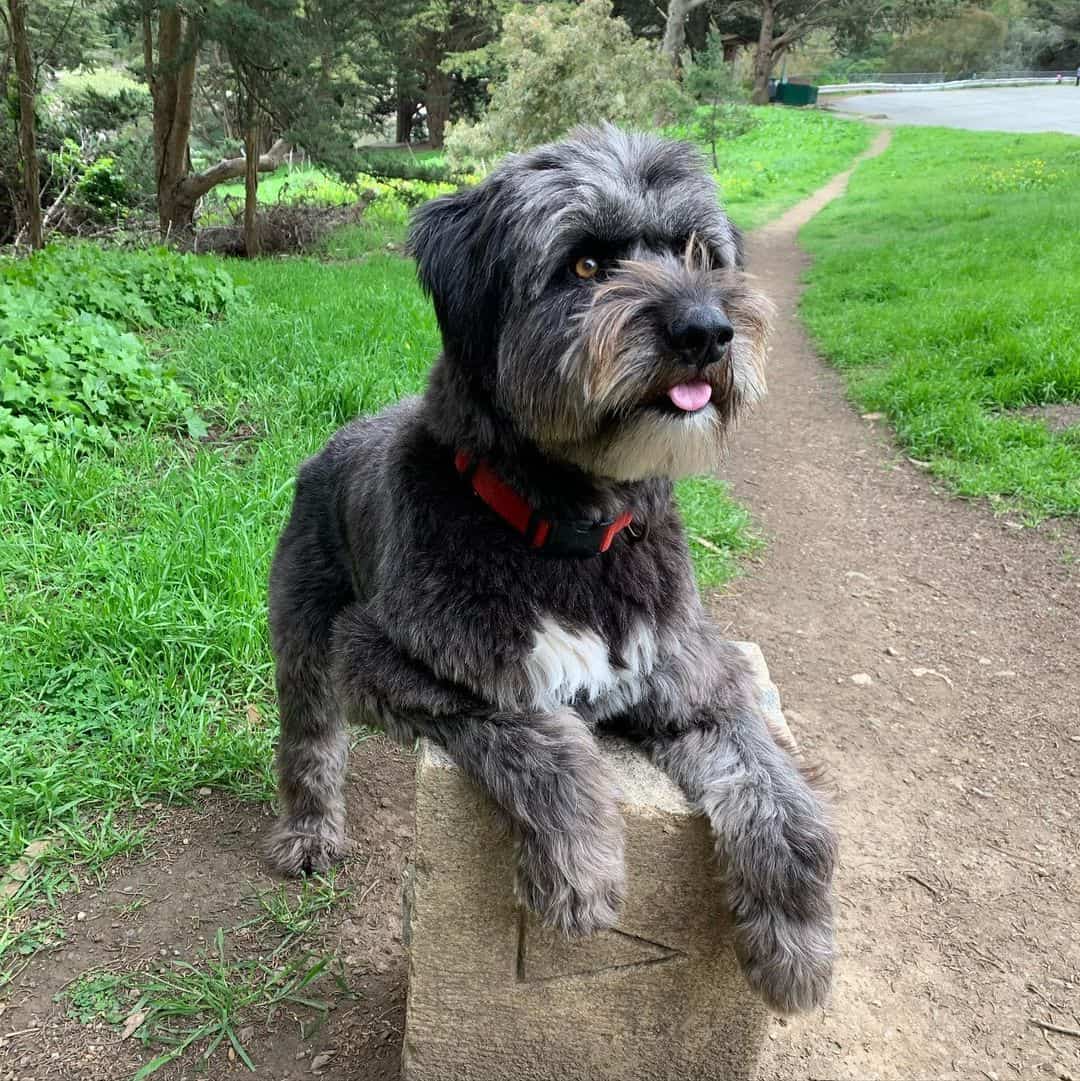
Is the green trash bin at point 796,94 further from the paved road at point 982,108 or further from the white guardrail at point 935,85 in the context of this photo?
the white guardrail at point 935,85

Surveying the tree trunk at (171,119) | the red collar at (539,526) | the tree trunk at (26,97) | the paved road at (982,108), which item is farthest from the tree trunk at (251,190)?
the paved road at (982,108)

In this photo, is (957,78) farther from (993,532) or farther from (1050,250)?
(993,532)

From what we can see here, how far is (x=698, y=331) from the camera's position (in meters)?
1.90

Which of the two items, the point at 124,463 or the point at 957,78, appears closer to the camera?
the point at 124,463

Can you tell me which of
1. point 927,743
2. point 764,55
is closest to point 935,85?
point 764,55

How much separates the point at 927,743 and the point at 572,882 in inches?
93.8

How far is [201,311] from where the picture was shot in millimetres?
7770

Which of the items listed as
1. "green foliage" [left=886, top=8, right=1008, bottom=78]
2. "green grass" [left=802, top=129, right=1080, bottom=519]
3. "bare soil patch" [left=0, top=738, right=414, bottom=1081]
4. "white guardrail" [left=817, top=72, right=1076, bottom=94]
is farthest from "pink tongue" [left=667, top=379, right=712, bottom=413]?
"green foliage" [left=886, top=8, right=1008, bottom=78]

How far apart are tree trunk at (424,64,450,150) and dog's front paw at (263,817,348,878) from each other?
29459mm

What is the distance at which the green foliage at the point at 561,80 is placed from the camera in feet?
45.5

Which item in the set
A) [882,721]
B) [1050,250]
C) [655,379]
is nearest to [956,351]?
[1050,250]

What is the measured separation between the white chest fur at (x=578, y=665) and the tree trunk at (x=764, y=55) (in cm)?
4394

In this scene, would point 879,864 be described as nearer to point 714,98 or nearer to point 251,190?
point 251,190

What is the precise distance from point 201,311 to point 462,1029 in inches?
265
